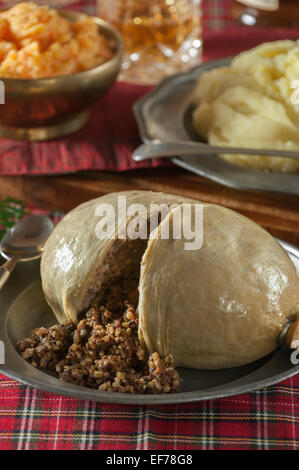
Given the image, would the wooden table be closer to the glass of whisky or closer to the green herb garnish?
the green herb garnish

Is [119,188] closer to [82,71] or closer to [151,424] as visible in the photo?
[82,71]

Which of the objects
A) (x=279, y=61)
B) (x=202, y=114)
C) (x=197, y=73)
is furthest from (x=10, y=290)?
(x=197, y=73)

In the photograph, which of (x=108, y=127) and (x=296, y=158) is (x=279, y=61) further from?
→ (x=108, y=127)

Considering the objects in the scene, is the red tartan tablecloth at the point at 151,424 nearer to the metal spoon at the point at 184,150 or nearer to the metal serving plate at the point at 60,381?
the metal serving plate at the point at 60,381

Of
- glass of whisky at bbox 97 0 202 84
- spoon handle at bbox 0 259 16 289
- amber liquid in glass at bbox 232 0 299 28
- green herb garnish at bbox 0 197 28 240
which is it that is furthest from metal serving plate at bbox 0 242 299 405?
amber liquid in glass at bbox 232 0 299 28

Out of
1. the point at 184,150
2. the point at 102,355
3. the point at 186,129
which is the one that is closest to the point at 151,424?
the point at 102,355
